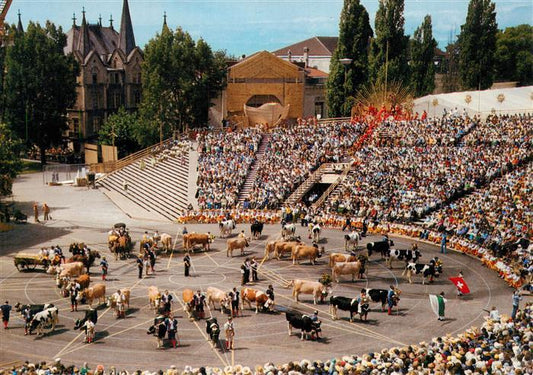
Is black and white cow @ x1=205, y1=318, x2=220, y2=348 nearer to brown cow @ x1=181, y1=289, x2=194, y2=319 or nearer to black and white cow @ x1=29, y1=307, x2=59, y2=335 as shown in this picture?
brown cow @ x1=181, y1=289, x2=194, y2=319

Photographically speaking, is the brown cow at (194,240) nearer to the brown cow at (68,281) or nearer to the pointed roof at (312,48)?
the brown cow at (68,281)

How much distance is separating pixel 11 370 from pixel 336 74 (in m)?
60.6

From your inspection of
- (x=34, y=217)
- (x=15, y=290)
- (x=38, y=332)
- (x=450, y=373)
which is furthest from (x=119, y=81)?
(x=450, y=373)

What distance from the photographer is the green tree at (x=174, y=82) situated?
78.5 metres

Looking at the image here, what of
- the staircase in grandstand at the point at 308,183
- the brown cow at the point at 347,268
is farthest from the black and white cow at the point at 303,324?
the staircase in grandstand at the point at 308,183

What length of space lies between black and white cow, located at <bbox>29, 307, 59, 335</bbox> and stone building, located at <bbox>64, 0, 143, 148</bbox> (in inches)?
2710

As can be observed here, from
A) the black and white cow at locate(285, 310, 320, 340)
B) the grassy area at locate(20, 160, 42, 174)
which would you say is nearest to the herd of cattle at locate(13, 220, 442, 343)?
the black and white cow at locate(285, 310, 320, 340)

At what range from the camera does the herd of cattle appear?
2730cm

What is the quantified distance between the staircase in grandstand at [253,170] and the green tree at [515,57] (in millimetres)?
47671

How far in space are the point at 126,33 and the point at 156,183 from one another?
49.4 metres

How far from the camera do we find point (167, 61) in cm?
7856

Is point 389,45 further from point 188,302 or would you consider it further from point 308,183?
point 188,302

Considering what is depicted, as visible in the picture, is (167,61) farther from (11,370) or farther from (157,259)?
(11,370)

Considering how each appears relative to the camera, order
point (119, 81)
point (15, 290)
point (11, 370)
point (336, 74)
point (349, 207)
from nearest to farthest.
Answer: point (11, 370) → point (15, 290) → point (349, 207) → point (336, 74) → point (119, 81)
